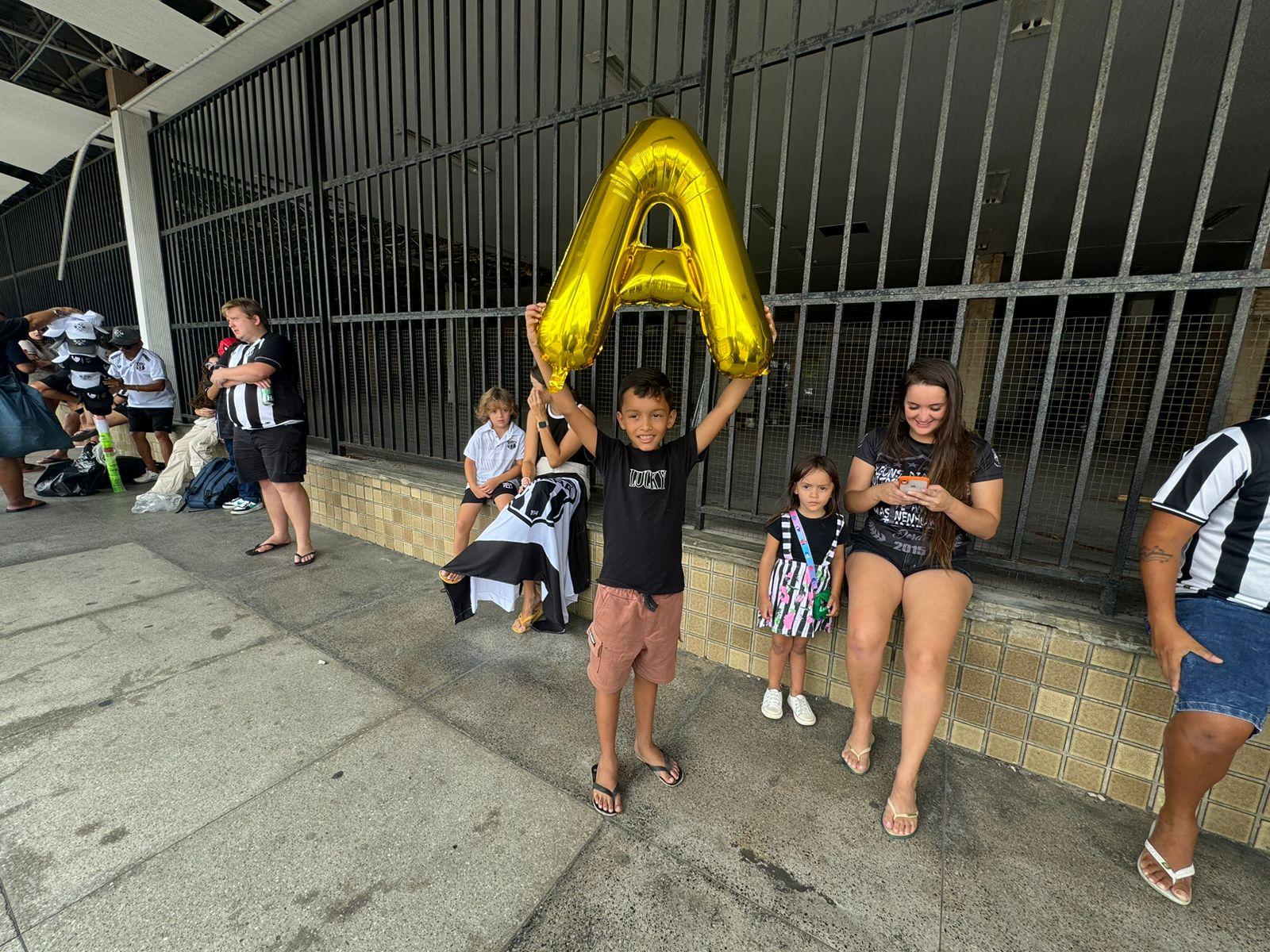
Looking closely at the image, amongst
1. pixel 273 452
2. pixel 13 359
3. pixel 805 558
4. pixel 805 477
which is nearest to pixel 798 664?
pixel 805 558

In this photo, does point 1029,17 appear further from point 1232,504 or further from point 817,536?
point 817,536

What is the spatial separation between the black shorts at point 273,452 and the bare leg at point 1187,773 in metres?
4.62

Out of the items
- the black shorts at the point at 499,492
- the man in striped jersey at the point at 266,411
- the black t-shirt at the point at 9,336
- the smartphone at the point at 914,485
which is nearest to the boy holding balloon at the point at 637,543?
the smartphone at the point at 914,485

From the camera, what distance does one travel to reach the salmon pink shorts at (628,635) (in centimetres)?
175

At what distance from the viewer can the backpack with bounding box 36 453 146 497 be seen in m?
5.27

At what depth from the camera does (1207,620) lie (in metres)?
1.56

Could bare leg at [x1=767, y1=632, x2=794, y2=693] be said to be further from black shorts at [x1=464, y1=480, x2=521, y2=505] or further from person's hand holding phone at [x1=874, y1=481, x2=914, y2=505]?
black shorts at [x1=464, y1=480, x2=521, y2=505]

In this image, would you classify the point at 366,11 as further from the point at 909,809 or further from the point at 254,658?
the point at 909,809

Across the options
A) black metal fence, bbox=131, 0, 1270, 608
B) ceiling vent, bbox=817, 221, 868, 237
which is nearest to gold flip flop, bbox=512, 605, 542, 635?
black metal fence, bbox=131, 0, 1270, 608

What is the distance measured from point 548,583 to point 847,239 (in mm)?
2190

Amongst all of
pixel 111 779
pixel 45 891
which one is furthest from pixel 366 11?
pixel 45 891

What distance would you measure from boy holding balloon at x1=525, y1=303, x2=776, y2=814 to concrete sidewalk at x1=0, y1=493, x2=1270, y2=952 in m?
0.35

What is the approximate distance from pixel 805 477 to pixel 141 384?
272 inches

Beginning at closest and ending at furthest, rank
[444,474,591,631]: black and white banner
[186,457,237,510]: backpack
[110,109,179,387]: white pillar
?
[444,474,591,631]: black and white banner
[186,457,237,510]: backpack
[110,109,179,387]: white pillar
